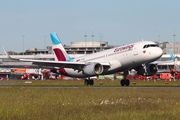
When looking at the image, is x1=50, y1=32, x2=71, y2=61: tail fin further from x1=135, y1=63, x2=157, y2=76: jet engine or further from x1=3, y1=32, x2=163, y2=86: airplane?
x1=135, y1=63, x2=157, y2=76: jet engine

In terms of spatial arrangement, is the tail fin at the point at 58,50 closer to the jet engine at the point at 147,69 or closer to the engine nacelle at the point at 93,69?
the engine nacelle at the point at 93,69

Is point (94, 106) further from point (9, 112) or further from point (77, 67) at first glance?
point (77, 67)

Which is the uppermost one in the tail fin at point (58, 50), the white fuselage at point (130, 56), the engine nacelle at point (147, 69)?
the tail fin at point (58, 50)

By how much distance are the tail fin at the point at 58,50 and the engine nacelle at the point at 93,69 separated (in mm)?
12092

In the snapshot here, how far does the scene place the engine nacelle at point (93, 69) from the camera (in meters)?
54.6

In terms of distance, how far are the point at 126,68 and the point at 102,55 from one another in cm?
437

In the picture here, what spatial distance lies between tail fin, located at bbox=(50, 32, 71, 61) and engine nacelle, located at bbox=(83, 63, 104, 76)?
1209 centimetres

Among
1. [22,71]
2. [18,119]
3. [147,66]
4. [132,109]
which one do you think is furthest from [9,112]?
[22,71]

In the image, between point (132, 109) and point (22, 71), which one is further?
point (22, 71)

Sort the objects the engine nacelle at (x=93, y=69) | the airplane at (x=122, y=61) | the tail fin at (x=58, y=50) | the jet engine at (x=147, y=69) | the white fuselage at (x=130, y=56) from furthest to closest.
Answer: the tail fin at (x=58, y=50)
the jet engine at (x=147, y=69)
the engine nacelle at (x=93, y=69)
the airplane at (x=122, y=61)
the white fuselage at (x=130, y=56)

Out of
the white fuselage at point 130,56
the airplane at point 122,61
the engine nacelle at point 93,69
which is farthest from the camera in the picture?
the engine nacelle at point 93,69

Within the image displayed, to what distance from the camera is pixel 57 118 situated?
19156 mm

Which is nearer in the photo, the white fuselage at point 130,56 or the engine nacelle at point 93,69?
the white fuselage at point 130,56

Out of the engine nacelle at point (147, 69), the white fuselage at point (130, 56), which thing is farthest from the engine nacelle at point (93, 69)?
the engine nacelle at point (147, 69)
